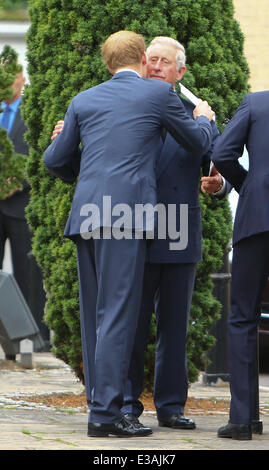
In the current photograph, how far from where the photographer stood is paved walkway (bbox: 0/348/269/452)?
511 cm

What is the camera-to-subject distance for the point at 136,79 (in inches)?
221

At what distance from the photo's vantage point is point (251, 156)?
5535 mm

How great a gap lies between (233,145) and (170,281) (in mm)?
905

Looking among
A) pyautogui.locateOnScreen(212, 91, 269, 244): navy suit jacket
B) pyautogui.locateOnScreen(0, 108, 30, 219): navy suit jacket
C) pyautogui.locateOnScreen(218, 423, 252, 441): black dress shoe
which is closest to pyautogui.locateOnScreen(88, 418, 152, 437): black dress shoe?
pyautogui.locateOnScreen(218, 423, 252, 441): black dress shoe

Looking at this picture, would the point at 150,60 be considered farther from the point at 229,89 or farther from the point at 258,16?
the point at 258,16

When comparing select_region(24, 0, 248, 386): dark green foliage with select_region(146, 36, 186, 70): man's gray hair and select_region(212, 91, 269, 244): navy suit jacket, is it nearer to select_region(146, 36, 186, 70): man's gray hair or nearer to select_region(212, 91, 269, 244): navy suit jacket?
select_region(146, 36, 186, 70): man's gray hair

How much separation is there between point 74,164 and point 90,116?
1.15ft

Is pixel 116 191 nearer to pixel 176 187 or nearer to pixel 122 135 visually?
pixel 122 135

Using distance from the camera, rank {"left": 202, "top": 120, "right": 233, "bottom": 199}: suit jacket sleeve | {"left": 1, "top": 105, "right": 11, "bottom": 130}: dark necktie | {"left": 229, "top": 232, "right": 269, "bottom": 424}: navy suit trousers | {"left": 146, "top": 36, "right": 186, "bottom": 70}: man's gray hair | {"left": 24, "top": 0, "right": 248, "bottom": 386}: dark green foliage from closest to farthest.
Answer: {"left": 229, "top": 232, "right": 269, "bottom": 424}: navy suit trousers < {"left": 202, "top": 120, "right": 233, "bottom": 199}: suit jacket sleeve < {"left": 146, "top": 36, "right": 186, "bottom": 70}: man's gray hair < {"left": 24, "top": 0, "right": 248, "bottom": 386}: dark green foliage < {"left": 1, "top": 105, "right": 11, "bottom": 130}: dark necktie

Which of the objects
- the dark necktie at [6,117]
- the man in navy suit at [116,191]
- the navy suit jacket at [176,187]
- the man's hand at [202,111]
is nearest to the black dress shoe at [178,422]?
the man in navy suit at [116,191]

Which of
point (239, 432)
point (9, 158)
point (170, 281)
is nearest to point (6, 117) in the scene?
point (9, 158)

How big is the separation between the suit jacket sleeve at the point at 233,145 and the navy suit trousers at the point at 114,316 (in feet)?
1.75

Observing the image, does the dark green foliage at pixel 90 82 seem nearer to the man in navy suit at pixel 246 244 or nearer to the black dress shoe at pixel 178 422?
the black dress shoe at pixel 178 422
